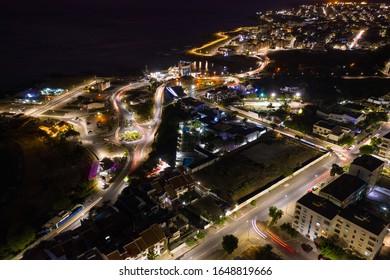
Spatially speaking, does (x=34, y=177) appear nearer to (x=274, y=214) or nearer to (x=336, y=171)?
(x=274, y=214)

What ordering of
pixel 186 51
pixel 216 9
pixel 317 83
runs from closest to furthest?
pixel 317 83 → pixel 186 51 → pixel 216 9

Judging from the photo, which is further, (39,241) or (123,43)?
(123,43)

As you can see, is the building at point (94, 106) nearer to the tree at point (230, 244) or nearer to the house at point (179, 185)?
the house at point (179, 185)

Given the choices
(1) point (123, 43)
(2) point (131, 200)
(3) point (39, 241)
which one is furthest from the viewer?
(1) point (123, 43)

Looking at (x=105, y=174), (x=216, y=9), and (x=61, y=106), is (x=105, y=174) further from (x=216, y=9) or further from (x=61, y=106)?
(x=216, y=9)

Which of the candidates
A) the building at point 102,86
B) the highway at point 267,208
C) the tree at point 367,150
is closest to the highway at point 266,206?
the highway at point 267,208

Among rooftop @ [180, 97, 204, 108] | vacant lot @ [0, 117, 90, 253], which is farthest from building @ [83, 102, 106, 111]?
rooftop @ [180, 97, 204, 108]

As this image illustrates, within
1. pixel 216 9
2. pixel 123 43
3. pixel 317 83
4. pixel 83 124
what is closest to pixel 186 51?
pixel 123 43

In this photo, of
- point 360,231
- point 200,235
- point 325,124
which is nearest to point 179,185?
point 200,235
